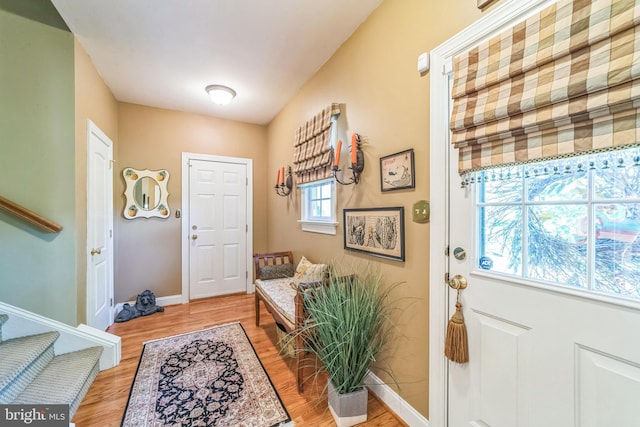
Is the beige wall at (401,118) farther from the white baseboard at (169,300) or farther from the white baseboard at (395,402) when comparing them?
the white baseboard at (169,300)

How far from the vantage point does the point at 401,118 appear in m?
1.53

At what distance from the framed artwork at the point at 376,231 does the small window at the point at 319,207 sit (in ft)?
0.85

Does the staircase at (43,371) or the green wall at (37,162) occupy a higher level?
the green wall at (37,162)

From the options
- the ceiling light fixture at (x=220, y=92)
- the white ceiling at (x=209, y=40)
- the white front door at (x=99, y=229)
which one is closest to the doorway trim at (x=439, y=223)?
the white ceiling at (x=209, y=40)

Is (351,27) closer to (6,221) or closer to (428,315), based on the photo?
(428,315)

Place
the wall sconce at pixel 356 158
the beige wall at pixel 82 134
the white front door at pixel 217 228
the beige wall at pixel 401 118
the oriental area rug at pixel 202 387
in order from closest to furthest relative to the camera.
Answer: the beige wall at pixel 401 118 < the oriental area rug at pixel 202 387 < the wall sconce at pixel 356 158 < the beige wall at pixel 82 134 < the white front door at pixel 217 228

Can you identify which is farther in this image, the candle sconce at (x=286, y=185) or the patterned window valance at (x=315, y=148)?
the candle sconce at (x=286, y=185)

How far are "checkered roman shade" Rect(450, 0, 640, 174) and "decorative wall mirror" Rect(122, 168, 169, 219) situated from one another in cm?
349

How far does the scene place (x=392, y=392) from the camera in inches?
61.9

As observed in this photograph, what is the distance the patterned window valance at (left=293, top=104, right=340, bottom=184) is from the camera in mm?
2188

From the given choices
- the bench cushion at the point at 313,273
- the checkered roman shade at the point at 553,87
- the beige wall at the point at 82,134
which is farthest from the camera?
the bench cushion at the point at 313,273

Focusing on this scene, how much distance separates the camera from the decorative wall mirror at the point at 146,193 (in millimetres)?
3158

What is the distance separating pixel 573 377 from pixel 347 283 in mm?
1043

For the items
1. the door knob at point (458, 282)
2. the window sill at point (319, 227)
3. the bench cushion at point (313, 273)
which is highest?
the window sill at point (319, 227)
